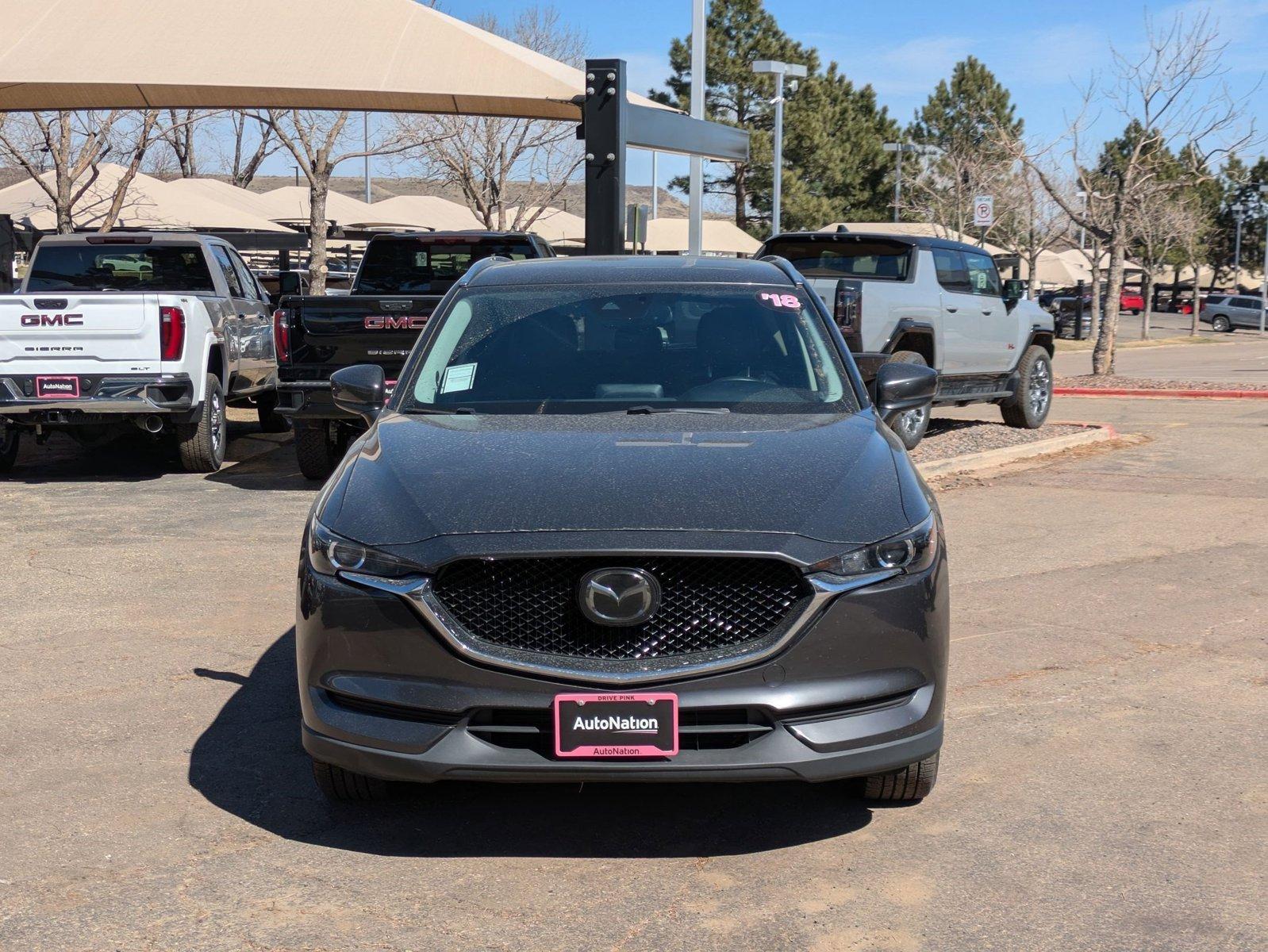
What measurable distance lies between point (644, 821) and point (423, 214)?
3441 centimetres

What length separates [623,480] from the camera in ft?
13.7

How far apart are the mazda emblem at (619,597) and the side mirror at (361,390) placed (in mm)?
1910

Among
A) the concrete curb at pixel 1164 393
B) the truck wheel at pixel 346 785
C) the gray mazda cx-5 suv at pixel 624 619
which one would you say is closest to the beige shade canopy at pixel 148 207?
the concrete curb at pixel 1164 393

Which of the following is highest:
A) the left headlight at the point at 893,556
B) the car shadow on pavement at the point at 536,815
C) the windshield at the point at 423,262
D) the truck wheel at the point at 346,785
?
the windshield at the point at 423,262

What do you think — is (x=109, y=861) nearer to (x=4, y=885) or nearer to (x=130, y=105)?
(x=4, y=885)

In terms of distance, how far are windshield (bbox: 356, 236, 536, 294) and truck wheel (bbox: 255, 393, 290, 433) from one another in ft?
9.12

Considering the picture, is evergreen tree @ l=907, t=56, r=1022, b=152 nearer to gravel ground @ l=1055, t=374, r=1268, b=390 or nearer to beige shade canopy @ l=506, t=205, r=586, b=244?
beige shade canopy @ l=506, t=205, r=586, b=244

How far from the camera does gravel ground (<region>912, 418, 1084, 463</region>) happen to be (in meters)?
13.1

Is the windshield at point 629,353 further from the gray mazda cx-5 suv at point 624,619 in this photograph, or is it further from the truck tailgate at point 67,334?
the truck tailgate at point 67,334

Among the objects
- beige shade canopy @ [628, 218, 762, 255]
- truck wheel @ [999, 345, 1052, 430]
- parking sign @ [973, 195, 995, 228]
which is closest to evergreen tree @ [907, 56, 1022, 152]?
beige shade canopy @ [628, 218, 762, 255]

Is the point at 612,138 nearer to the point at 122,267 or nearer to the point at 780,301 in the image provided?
the point at 122,267

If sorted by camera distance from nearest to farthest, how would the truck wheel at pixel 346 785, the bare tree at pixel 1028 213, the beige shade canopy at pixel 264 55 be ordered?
the truck wheel at pixel 346 785 → the beige shade canopy at pixel 264 55 → the bare tree at pixel 1028 213

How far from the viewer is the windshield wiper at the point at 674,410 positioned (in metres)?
5.05

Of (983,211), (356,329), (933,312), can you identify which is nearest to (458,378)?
(356,329)
